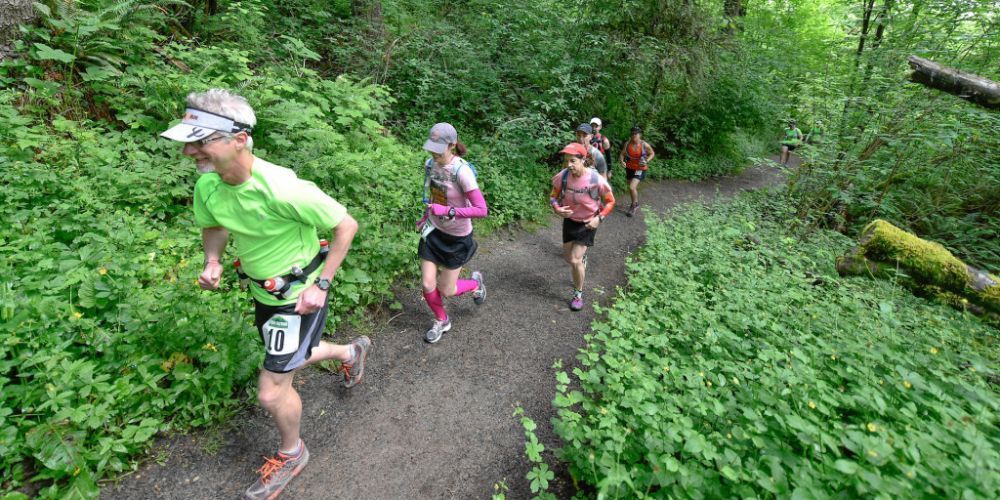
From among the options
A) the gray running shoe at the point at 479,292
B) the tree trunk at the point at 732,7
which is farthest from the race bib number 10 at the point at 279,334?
the tree trunk at the point at 732,7

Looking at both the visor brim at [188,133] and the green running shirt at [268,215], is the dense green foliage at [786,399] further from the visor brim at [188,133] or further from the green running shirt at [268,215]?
the visor brim at [188,133]

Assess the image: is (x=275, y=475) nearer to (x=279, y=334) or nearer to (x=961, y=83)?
(x=279, y=334)

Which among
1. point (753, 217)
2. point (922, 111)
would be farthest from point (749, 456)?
point (922, 111)

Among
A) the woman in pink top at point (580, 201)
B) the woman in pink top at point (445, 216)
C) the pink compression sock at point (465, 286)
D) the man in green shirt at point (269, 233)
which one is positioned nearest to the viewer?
the man in green shirt at point (269, 233)

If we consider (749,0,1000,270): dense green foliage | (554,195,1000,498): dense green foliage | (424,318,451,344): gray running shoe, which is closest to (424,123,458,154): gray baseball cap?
(424,318,451,344): gray running shoe

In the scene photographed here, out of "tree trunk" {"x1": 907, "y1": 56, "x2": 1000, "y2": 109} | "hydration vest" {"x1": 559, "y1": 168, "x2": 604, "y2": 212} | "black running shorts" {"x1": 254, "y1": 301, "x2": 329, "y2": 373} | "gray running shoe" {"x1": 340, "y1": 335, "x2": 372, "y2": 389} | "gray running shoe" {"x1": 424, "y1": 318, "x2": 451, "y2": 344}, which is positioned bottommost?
"gray running shoe" {"x1": 424, "y1": 318, "x2": 451, "y2": 344}

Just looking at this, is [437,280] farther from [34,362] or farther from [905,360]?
[905,360]

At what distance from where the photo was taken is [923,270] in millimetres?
5008

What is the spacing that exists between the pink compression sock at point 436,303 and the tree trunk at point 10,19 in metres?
6.01

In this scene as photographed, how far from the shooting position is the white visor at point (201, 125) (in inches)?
81.2

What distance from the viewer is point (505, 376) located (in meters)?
4.20

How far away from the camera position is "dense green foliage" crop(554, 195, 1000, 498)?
2.01 metres

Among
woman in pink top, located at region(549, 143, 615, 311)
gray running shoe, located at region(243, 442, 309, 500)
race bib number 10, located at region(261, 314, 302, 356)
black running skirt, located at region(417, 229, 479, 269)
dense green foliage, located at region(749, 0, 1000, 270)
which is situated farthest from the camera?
dense green foliage, located at region(749, 0, 1000, 270)

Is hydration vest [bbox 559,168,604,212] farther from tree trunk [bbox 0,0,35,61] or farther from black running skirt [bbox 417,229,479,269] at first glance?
tree trunk [bbox 0,0,35,61]
